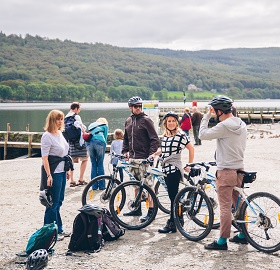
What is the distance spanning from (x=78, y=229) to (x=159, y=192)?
2.18 meters

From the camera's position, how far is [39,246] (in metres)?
5.89

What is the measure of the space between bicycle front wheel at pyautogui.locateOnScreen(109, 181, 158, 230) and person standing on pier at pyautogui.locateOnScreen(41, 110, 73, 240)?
40.8 inches

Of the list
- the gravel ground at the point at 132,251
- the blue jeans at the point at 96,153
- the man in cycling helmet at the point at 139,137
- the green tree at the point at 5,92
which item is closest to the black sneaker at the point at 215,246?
the gravel ground at the point at 132,251

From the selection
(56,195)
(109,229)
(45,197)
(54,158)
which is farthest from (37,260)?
(54,158)

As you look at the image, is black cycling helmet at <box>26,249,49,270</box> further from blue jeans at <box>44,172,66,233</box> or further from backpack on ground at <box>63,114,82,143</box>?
backpack on ground at <box>63,114,82,143</box>

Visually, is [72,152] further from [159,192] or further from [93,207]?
[93,207]

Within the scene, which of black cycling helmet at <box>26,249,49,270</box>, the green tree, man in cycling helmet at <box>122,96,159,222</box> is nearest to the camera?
black cycling helmet at <box>26,249,49,270</box>

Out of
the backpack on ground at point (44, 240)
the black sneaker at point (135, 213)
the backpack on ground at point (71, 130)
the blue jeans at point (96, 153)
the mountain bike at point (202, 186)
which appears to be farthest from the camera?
the blue jeans at point (96, 153)

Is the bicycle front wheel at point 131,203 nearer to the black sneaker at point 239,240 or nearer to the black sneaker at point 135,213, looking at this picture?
the black sneaker at point 135,213

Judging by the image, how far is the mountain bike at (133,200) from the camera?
23.5 feet

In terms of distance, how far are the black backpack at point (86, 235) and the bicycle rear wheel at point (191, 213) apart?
3.84ft

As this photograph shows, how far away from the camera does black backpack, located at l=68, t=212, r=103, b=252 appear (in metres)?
6.07

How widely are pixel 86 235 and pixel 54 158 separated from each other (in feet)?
3.69

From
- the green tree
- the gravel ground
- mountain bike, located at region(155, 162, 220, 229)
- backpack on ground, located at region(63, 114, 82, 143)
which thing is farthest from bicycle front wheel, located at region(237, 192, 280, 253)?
the green tree
